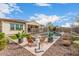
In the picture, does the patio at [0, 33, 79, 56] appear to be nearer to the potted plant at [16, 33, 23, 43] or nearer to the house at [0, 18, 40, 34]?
the potted plant at [16, 33, 23, 43]

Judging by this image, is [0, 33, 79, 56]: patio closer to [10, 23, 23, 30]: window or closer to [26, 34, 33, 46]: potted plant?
[26, 34, 33, 46]: potted plant

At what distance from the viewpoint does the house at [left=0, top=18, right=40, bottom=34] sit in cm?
348

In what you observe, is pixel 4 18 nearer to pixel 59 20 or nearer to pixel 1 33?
pixel 1 33

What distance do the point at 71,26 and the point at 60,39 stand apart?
31 centimetres

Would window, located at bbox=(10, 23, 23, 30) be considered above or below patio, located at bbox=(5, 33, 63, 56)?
above

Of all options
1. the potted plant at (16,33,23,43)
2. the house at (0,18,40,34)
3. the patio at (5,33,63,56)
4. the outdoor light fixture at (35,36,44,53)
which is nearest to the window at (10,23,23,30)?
the house at (0,18,40,34)

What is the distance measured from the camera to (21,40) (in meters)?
3.53

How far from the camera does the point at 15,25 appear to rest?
11.5ft

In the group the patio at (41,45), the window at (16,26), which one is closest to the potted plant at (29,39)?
the patio at (41,45)

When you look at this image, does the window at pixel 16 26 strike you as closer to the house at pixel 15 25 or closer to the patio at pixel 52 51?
the house at pixel 15 25

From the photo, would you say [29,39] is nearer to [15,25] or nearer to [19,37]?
[19,37]

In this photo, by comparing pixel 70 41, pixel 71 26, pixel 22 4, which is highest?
pixel 22 4

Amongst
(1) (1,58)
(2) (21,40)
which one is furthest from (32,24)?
(1) (1,58)

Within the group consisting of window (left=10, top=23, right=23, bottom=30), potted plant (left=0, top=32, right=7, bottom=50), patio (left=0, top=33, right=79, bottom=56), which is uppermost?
window (left=10, top=23, right=23, bottom=30)
